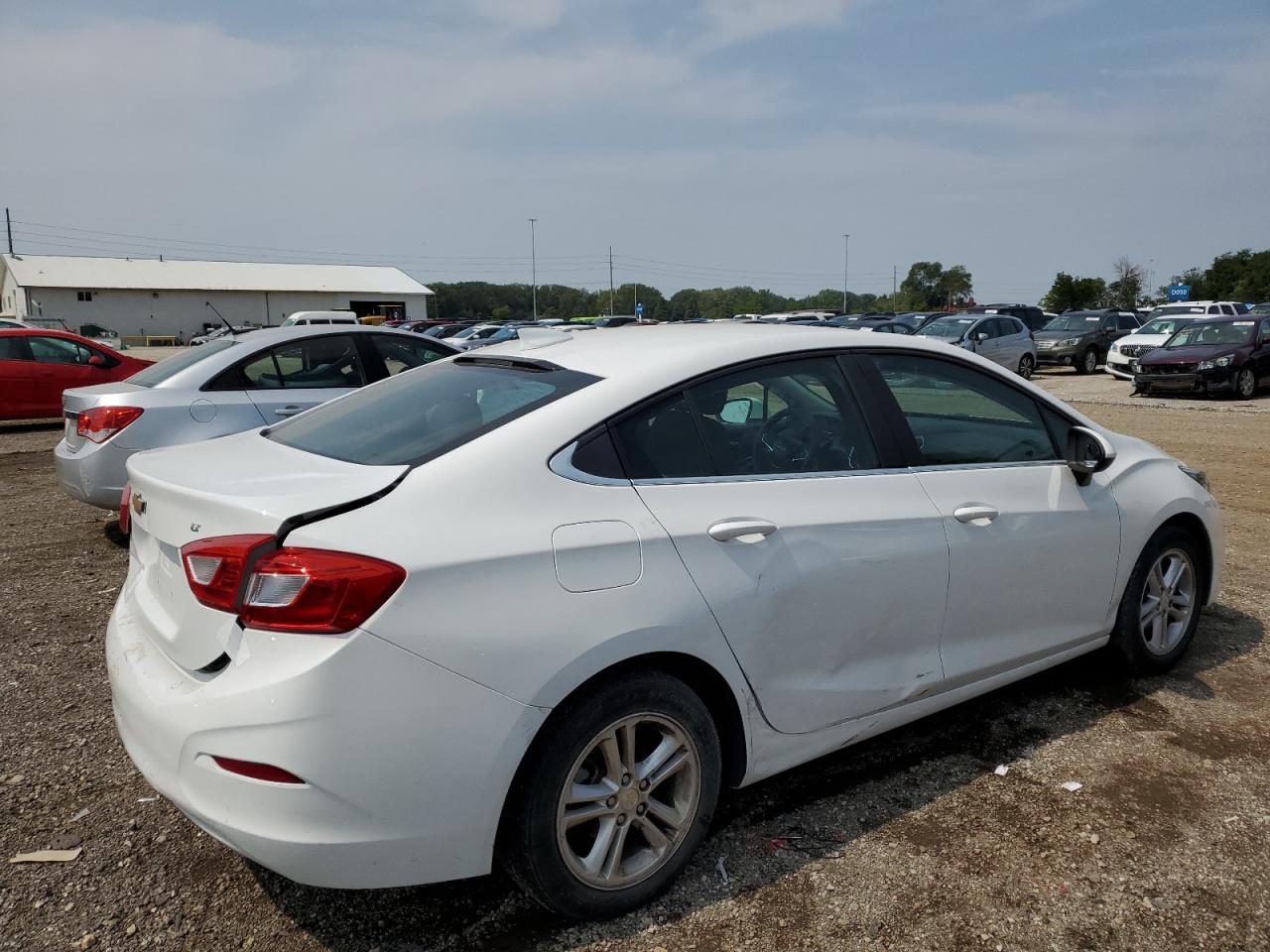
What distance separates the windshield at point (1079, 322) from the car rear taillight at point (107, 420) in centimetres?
2492

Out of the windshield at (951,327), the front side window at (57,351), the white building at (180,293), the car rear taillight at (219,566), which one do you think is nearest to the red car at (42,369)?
the front side window at (57,351)

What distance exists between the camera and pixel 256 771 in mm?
2227

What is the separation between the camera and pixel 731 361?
3.06 meters

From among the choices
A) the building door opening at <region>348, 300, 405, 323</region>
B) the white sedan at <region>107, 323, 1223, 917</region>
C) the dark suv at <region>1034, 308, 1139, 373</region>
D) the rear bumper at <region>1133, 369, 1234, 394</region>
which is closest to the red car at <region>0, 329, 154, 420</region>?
the white sedan at <region>107, 323, 1223, 917</region>

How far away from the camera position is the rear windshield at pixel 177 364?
23.2ft

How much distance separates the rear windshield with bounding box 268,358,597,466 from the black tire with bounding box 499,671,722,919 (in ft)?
2.62

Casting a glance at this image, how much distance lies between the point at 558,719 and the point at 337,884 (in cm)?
65

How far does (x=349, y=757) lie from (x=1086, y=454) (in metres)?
3.04

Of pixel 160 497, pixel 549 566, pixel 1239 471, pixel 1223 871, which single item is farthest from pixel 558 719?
pixel 1239 471

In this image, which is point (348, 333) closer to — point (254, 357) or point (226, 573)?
point (254, 357)

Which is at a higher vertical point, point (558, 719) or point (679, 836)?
point (558, 719)

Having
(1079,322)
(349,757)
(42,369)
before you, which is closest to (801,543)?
(349,757)

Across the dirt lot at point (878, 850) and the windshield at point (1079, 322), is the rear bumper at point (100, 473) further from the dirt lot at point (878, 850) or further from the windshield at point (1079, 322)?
the windshield at point (1079, 322)

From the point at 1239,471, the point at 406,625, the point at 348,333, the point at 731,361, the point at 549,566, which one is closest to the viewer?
the point at 406,625
